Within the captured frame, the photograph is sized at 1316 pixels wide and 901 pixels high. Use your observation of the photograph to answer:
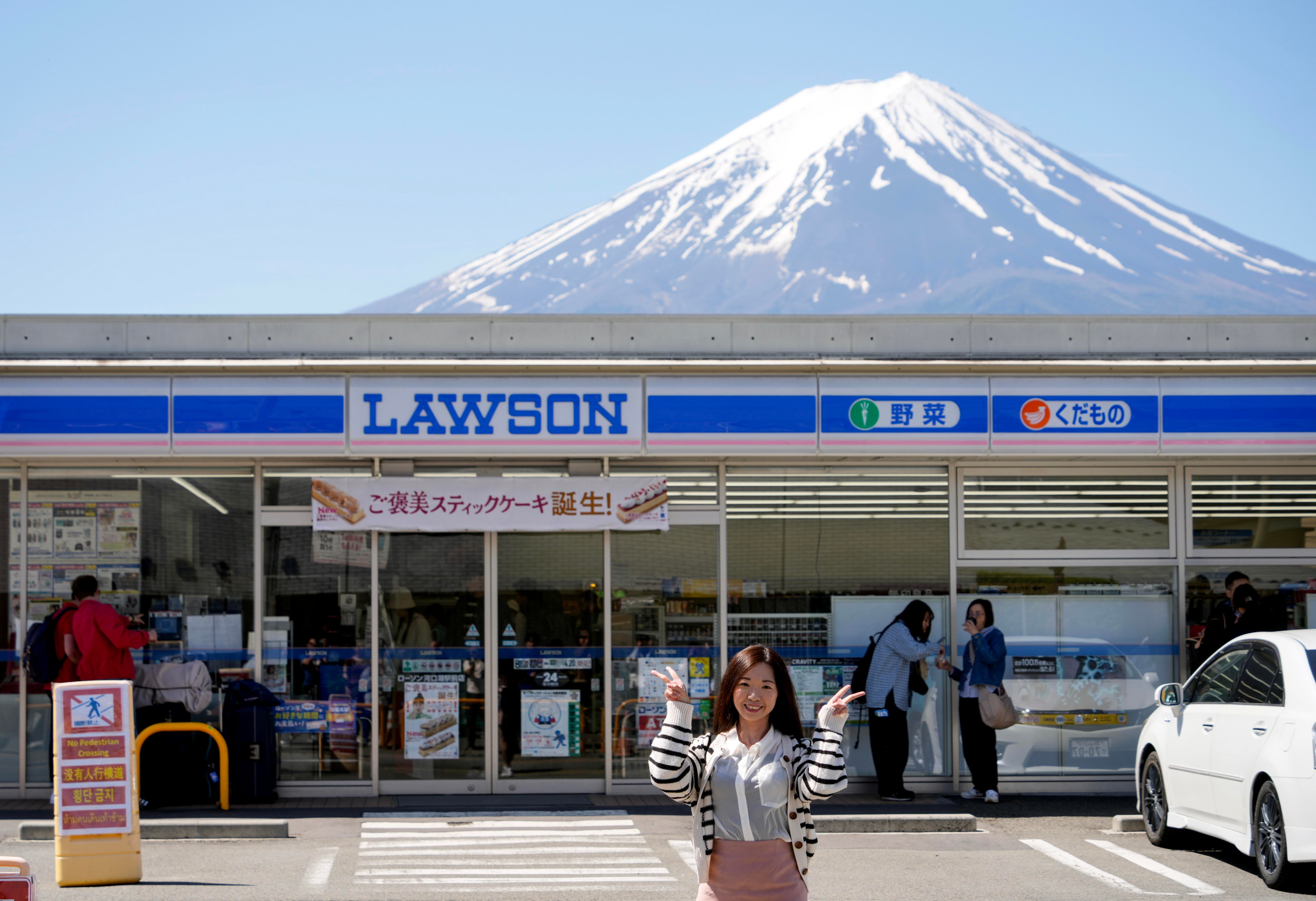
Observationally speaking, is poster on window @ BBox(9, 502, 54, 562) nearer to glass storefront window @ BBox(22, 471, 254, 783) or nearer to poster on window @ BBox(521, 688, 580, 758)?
glass storefront window @ BBox(22, 471, 254, 783)

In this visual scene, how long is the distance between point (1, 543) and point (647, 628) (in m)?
5.73

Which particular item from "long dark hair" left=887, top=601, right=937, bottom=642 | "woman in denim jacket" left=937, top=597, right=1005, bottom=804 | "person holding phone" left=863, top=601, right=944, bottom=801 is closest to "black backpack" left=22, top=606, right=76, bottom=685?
"person holding phone" left=863, top=601, right=944, bottom=801

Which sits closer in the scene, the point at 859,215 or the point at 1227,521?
the point at 1227,521

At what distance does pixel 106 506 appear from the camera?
11414 millimetres

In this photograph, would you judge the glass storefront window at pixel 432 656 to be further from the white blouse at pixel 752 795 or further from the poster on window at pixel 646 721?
the white blouse at pixel 752 795

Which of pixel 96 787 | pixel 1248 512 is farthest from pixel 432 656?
pixel 1248 512

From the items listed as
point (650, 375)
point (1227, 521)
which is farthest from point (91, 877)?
point (1227, 521)

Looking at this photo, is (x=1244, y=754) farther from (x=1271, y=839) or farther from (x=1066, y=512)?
(x=1066, y=512)

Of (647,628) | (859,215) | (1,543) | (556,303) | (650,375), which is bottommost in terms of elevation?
(647,628)

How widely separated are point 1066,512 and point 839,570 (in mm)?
2177

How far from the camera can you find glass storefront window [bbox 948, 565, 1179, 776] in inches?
468

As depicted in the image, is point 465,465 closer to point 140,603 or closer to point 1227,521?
point 140,603

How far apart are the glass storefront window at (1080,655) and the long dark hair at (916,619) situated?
25.3 inches

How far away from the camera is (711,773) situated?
4.41 m
